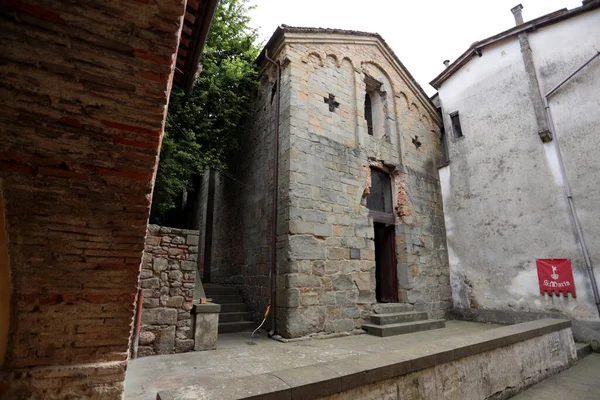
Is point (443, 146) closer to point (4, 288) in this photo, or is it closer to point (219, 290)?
point (219, 290)

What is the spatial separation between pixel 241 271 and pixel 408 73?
7205 mm

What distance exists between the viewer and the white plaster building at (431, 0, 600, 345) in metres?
6.39

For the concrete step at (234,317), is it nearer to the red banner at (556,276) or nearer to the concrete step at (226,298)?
the concrete step at (226,298)

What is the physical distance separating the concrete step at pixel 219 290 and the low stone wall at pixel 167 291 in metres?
2.23

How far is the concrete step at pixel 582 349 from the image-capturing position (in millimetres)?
5656

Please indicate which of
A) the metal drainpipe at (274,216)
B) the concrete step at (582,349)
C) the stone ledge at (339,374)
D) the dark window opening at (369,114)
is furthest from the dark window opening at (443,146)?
the stone ledge at (339,374)

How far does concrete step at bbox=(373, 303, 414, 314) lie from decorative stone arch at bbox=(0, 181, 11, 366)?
5728 millimetres

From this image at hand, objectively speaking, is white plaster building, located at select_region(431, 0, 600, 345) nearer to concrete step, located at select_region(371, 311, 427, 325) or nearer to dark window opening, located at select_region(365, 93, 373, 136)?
concrete step, located at select_region(371, 311, 427, 325)

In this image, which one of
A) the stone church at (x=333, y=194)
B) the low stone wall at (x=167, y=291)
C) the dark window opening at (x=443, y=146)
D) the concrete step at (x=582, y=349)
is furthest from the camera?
the dark window opening at (x=443, y=146)

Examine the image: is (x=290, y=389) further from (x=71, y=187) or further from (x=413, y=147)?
(x=413, y=147)

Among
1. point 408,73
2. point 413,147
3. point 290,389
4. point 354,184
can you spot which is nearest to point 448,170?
point 413,147

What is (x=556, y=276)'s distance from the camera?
21.5 feet

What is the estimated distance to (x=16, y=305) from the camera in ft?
6.67

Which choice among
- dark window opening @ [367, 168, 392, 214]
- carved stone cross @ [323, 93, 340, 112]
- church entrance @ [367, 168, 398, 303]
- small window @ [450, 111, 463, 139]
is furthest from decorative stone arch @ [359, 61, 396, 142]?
small window @ [450, 111, 463, 139]
